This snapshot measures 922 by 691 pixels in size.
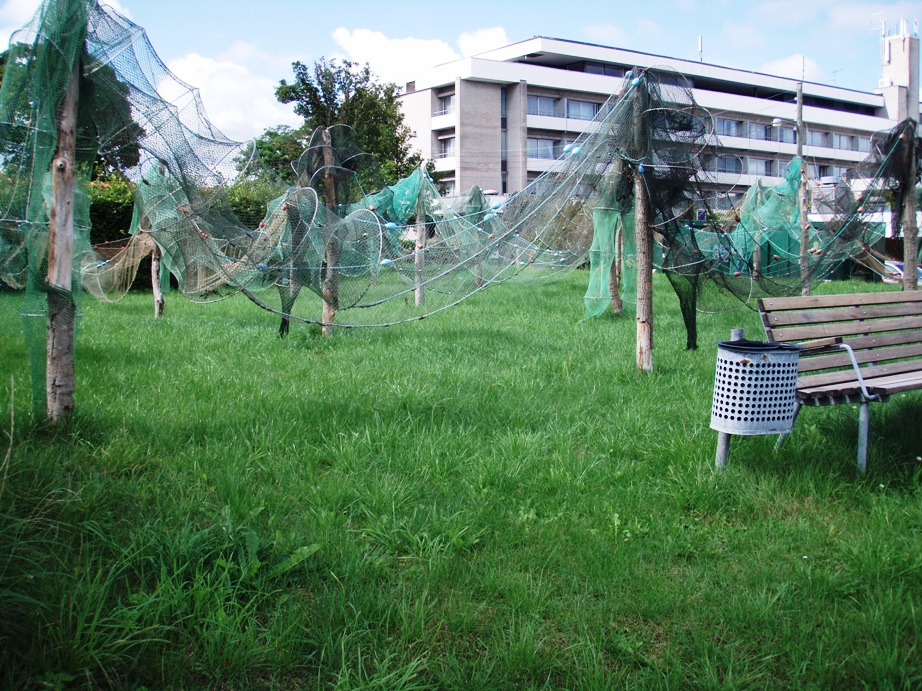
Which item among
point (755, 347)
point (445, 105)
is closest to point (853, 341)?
point (755, 347)

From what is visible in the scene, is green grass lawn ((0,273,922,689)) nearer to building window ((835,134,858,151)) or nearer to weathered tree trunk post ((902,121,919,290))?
weathered tree trunk post ((902,121,919,290))

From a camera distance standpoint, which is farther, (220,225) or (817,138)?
(817,138)

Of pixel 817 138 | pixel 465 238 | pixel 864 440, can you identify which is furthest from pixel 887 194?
pixel 817 138

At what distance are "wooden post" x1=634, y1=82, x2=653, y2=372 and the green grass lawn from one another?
3.17 feet

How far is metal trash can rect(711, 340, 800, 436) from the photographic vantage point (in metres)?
4.13

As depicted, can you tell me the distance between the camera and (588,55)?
5025 centimetres

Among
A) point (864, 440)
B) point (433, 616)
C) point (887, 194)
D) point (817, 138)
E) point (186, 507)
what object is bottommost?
point (433, 616)

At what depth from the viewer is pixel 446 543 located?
3523 millimetres

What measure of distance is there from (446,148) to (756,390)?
45.1 meters

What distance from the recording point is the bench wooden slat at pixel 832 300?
4.84m

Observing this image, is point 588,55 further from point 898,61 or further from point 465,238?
point 465,238

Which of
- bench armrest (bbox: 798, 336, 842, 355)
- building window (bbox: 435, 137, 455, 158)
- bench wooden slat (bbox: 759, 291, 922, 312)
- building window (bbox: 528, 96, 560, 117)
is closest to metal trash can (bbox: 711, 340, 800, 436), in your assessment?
bench armrest (bbox: 798, 336, 842, 355)

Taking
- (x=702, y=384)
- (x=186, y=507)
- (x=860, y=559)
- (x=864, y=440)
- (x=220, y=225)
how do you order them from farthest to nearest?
(x=702, y=384) → (x=220, y=225) → (x=864, y=440) → (x=186, y=507) → (x=860, y=559)

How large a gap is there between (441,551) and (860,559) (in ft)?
6.01
